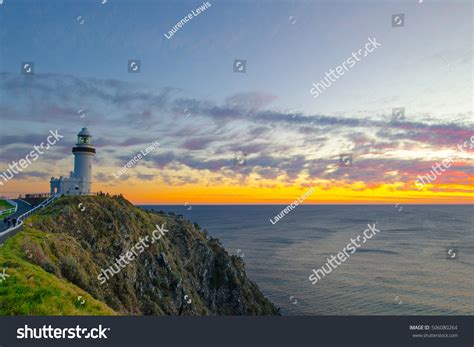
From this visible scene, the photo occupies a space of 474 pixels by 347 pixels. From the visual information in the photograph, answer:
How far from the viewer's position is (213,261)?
4356cm

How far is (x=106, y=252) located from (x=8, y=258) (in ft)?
40.1

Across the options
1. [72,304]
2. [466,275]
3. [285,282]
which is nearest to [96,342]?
[72,304]

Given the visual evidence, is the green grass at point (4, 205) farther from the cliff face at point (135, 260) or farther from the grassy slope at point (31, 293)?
the grassy slope at point (31, 293)

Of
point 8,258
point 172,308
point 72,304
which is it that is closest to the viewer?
point 72,304

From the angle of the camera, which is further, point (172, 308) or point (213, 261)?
point (213, 261)

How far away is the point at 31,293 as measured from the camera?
34.8 feet

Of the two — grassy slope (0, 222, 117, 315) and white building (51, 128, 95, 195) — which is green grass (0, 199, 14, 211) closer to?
white building (51, 128, 95, 195)

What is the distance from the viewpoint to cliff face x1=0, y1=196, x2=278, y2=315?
1970cm

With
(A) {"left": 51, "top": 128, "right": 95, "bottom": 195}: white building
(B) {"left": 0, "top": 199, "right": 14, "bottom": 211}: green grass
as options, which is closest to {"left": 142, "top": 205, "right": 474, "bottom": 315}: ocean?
(A) {"left": 51, "top": 128, "right": 95, "bottom": 195}: white building

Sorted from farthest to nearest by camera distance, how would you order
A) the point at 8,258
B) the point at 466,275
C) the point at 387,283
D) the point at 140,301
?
the point at 466,275
the point at 387,283
the point at 140,301
the point at 8,258

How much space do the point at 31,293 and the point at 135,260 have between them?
1921 centimetres

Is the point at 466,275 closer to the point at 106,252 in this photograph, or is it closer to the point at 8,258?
the point at 106,252

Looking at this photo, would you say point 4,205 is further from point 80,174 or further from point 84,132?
point 84,132

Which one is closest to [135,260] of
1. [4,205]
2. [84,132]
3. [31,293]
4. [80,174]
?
[80,174]
